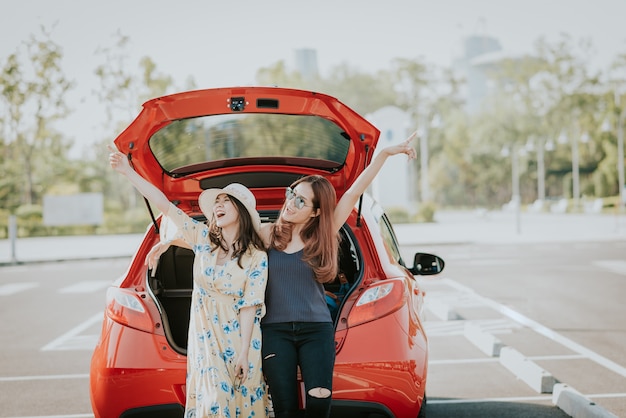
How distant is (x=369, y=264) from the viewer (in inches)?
165

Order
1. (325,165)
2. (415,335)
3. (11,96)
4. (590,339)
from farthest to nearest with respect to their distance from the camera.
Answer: (11,96) → (590,339) → (325,165) → (415,335)

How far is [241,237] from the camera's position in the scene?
12.4 feet

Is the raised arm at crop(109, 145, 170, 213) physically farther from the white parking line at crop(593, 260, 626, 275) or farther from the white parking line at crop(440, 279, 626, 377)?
the white parking line at crop(593, 260, 626, 275)

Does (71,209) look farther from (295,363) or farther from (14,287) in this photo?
(295,363)

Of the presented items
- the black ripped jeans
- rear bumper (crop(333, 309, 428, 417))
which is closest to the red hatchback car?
rear bumper (crop(333, 309, 428, 417))

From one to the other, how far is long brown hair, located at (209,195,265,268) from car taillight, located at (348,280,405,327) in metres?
0.56

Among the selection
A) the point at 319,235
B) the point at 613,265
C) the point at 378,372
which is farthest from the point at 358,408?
the point at 613,265

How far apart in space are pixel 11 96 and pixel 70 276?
27723 mm

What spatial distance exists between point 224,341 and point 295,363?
34cm

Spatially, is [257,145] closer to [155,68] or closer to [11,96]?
[155,68]

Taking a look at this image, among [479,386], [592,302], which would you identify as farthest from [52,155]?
[479,386]

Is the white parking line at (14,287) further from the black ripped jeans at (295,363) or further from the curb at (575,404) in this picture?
the black ripped jeans at (295,363)

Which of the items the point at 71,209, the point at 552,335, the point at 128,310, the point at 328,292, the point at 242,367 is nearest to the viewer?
the point at 242,367

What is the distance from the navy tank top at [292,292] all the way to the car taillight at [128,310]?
0.66m
